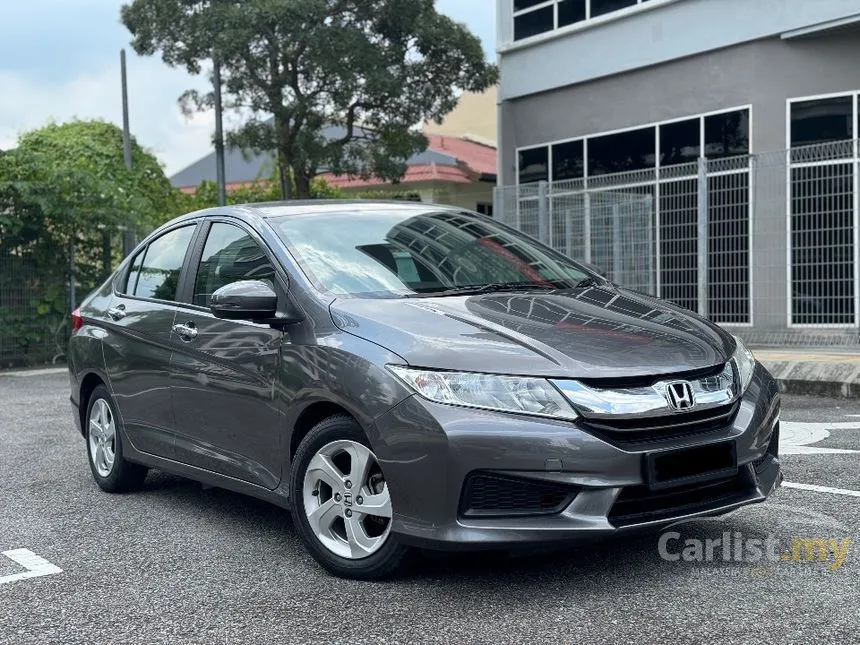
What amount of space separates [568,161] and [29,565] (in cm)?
1521

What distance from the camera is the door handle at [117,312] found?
5.95 m

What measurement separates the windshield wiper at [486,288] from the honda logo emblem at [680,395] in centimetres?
111

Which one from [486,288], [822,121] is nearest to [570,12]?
[822,121]

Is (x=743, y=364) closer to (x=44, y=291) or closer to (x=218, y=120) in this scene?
(x=44, y=291)

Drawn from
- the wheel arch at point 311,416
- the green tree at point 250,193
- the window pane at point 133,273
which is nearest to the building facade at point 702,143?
the window pane at point 133,273

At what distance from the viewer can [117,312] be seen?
19.7ft

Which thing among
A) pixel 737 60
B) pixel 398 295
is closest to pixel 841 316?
pixel 737 60

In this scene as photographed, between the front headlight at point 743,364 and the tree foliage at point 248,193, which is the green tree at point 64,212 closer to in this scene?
the tree foliage at point 248,193

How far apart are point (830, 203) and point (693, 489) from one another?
7.63 m

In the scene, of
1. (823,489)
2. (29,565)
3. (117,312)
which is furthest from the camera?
(117,312)

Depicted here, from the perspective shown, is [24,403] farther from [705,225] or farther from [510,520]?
[510,520]

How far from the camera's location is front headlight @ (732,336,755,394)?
4152mm

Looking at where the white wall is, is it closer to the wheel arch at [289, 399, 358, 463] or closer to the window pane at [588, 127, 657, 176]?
the window pane at [588, 127, 657, 176]

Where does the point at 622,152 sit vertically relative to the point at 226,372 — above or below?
above
